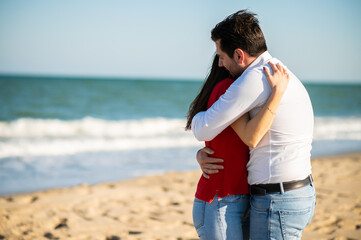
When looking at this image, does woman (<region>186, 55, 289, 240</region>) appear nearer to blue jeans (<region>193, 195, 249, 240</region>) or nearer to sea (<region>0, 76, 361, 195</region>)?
blue jeans (<region>193, 195, 249, 240</region>)

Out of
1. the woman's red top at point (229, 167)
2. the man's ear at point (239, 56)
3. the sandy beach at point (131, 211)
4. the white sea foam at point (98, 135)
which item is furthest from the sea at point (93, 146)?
the man's ear at point (239, 56)

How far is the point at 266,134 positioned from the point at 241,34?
0.50m

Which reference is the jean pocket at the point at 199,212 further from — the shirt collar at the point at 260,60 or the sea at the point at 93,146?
the sea at the point at 93,146

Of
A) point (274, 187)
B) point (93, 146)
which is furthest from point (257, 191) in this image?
point (93, 146)

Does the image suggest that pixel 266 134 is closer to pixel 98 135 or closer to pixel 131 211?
pixel 131 211

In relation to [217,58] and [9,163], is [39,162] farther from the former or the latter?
[217,58]

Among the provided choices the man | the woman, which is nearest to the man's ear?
the man

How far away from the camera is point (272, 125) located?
5.72ft

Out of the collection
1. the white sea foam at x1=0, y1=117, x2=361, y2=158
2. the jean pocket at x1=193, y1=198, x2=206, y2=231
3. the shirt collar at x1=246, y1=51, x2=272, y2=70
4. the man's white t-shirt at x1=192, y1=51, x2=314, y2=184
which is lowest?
the white sea foam at x1=0, y1=117, x2=361, y2=158

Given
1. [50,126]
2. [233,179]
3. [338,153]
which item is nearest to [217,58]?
[233,179]

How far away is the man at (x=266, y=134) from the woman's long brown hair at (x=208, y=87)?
7.0 inches

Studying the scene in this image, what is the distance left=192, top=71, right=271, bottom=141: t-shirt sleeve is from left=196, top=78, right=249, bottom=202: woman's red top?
0.12 meters

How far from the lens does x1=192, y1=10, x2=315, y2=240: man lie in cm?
172

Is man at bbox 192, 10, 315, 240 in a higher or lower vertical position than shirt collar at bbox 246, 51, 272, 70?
lower
